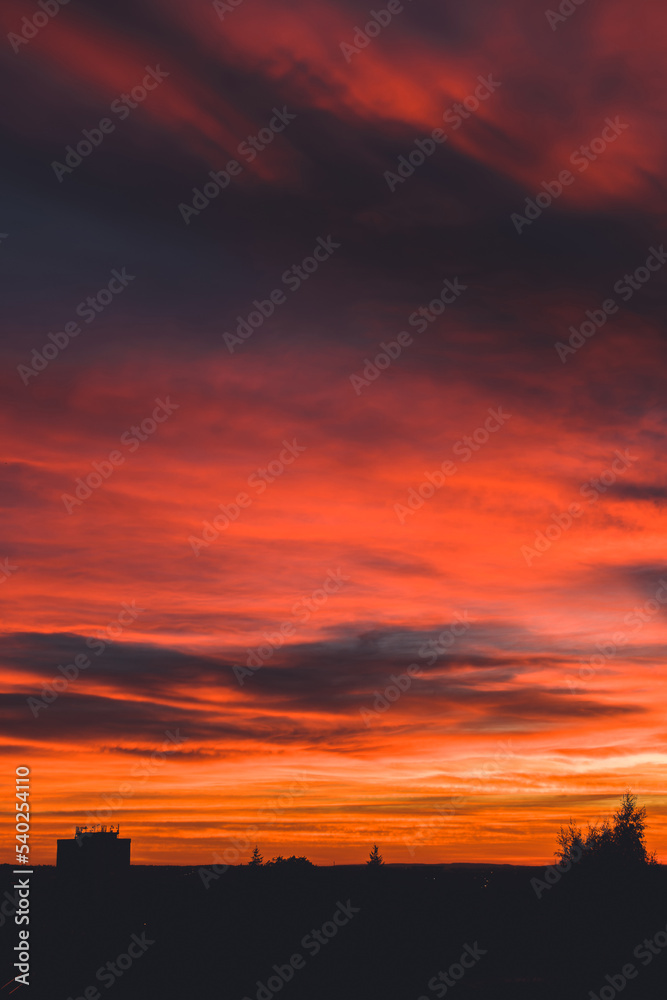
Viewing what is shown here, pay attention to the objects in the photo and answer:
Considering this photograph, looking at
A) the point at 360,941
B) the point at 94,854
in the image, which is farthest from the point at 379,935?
the point at 94,854

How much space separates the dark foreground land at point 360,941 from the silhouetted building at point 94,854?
1872cm

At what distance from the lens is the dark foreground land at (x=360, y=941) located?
177 ft

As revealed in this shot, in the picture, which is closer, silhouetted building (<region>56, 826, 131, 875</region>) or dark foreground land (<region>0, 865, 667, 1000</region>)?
dark foreground land (<region>0, 865, 667, 1000</region>)

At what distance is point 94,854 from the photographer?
107375mm

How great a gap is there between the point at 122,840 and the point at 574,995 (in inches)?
2874

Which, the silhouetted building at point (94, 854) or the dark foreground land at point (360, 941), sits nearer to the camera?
the dark foreground land at point (360, 941)

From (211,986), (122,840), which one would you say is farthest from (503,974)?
(122,840)

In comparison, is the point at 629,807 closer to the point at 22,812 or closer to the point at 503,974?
the point at 503,974

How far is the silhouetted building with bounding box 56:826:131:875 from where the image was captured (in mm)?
106500

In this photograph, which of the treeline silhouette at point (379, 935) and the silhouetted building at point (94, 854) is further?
the silhouetted building at point (94, 854)

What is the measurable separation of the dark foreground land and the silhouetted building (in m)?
18.7

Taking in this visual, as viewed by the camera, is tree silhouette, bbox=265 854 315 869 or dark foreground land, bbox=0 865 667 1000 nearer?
dark foreground land, bbox=0 865 667 1000

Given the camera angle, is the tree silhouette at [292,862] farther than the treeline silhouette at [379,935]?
Yes

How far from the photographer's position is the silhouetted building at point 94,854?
106500 mm
